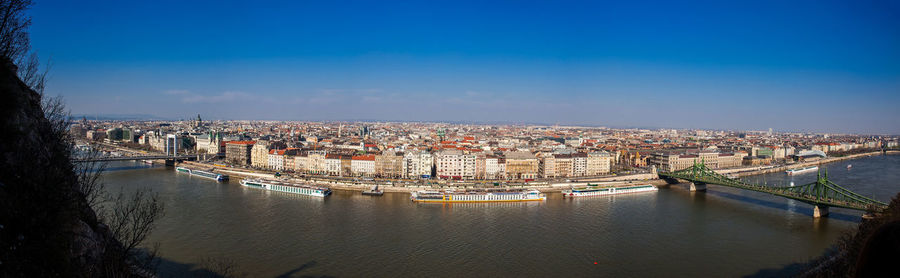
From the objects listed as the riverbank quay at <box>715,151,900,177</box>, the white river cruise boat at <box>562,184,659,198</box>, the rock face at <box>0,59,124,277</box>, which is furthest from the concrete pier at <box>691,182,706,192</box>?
the rock face at <box>0,59,124,277</box>

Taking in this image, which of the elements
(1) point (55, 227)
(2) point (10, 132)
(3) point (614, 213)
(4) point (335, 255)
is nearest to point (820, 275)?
(3) point (614, 213)

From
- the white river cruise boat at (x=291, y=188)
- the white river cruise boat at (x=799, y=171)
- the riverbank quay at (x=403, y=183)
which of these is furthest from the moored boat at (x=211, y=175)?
the white river cruise boat at (x=799, y=171)

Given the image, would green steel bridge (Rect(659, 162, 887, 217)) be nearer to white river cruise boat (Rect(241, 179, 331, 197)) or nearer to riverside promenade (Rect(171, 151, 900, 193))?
riverside promenade (Rect(171, 151, 900, 193))

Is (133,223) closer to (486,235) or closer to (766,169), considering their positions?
(486,235)

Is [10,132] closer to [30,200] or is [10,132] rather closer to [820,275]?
[30,200]

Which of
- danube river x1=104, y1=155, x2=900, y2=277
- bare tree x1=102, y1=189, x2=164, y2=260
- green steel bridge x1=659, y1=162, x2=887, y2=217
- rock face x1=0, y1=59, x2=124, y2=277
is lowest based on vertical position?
danube river x1=104, y1=155, x2=900, y2=277

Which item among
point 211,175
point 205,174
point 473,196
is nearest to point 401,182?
point 473,196
